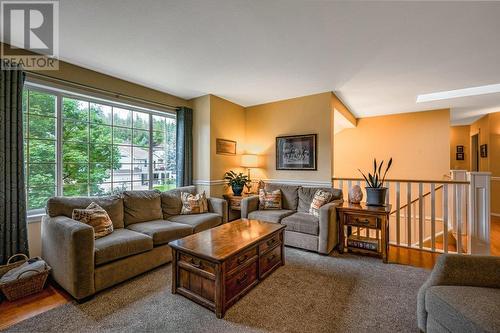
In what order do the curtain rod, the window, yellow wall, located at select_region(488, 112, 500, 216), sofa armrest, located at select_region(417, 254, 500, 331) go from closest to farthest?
sofa armrest, located at select_region(417, 254, 500, 331) → the curtain rod → the window → yellow wall, located at select_region(488, 112, 500, 216)

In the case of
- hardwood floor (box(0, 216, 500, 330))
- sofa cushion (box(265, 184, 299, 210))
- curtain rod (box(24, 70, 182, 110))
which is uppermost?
curtain rod (box(24, 70, 182, 110))

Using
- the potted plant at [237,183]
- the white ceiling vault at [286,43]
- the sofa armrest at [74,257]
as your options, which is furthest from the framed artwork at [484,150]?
the sofa armrest at [74,257]

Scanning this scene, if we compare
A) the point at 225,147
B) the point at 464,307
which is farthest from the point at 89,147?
the point at 464,307

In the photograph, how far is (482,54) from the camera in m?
2.55

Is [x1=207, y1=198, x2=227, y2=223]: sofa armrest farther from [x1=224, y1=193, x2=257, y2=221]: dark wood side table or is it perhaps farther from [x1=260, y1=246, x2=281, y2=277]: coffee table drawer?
[x1=260, y1=246, x2=281, y2=277]: coffee table drawer

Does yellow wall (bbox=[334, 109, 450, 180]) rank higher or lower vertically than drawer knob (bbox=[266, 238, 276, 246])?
higher

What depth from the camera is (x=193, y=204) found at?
11.2ft

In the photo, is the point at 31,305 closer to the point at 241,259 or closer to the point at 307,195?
the point at 241,259

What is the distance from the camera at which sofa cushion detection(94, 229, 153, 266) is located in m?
2.06

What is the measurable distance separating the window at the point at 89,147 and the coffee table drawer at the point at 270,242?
2467 millimetres

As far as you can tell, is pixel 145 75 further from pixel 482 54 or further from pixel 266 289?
pixel 482 54

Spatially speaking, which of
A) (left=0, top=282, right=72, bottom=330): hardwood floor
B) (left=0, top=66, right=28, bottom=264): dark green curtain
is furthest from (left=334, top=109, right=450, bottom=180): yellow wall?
(left=0, top=66, right=28, bottom=264): dark green curtain

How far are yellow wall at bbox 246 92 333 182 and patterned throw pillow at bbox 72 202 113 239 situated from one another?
293 centimetres

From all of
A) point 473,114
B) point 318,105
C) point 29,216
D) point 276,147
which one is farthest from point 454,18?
point 473,114
